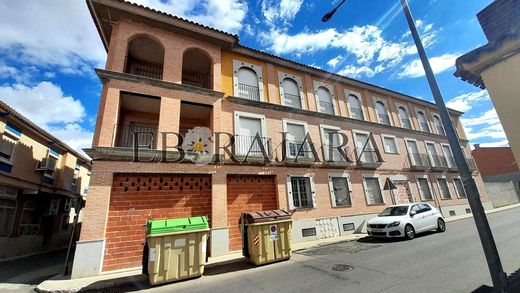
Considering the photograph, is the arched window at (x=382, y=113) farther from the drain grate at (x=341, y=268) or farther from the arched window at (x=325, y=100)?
the drain grate at (x=341, y=268)

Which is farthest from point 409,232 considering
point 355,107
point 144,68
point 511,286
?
point 144,68

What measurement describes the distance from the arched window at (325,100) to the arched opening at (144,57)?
32.6ft

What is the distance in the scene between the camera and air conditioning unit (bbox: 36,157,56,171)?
15.0m

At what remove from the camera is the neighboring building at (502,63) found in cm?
291

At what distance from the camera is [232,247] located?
9883 mm

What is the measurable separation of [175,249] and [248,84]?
374 inches

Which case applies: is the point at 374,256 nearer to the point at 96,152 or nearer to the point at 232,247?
the point at 232,247

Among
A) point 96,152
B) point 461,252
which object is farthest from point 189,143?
point 461,252

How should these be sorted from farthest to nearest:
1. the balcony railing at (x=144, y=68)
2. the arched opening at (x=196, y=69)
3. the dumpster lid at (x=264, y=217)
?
the arched opening at (x=196, y=69) < the balcony railing at (x=144, y=68) < the dumpster lid at (x=264, y=217)

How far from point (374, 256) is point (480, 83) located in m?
5.74

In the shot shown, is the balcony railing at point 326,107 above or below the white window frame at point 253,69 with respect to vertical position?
below

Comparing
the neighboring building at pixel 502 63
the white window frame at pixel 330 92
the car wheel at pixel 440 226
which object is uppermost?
the white window frame at pixel 330 92

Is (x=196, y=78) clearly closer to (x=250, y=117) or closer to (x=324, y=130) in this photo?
(x=250, y=117)

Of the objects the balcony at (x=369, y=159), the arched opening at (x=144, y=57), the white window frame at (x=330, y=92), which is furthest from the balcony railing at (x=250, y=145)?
the balcony at (x=369, y=159)
